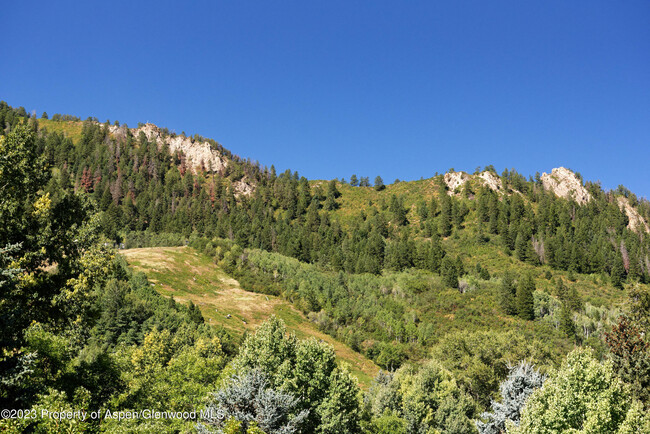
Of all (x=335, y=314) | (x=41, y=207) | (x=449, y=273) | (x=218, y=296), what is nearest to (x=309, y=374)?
(x=41, y=207)

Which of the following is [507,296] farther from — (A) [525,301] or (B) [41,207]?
(B) [41,207]

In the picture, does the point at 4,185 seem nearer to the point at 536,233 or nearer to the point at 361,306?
the point at 361,306

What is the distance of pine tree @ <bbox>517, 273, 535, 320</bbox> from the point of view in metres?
106

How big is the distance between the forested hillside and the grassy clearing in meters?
2.60

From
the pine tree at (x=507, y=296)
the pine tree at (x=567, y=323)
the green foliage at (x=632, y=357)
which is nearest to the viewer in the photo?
the green foliage at (x=632, y=357)

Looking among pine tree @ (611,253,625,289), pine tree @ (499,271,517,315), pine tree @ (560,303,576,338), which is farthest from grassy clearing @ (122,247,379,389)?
pine tree @ (611,253,625,289)

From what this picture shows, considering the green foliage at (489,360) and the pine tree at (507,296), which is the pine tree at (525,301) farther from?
the green foliage at (489,360)

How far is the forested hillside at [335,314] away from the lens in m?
22.2

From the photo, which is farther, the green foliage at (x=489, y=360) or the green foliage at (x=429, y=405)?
the green foliage at (x=489, y=360)

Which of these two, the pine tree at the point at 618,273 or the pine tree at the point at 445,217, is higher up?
the pine tree at the point at 445,217

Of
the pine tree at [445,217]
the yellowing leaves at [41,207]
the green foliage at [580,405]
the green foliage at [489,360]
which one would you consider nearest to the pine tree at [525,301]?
the green foliage at [489,360]

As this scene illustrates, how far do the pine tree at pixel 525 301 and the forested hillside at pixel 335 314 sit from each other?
41 centimetres

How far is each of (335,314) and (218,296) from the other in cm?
3745

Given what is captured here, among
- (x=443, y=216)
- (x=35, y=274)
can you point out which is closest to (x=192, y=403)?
(x=35, y=274)
